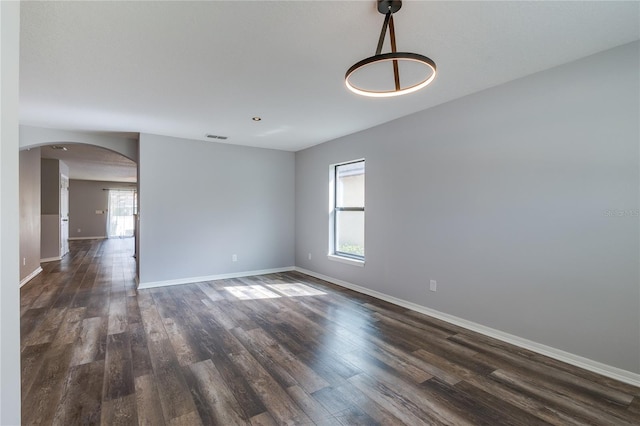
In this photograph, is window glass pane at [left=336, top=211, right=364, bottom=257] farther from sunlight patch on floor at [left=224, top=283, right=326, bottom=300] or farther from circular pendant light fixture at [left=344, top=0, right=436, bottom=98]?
circular pendant light fixture at [left=344, top=0, right=436, bottom=98]

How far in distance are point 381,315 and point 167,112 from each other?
3.56m

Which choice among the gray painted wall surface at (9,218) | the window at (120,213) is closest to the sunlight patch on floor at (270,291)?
the gray painted wall surface at (9,218)

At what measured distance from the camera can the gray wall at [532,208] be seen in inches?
89.8

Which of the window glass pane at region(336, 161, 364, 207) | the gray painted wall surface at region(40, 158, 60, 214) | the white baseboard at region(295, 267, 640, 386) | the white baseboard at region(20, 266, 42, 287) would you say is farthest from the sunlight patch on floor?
the gray painted wall surface at region(40, 158, 60, 214)

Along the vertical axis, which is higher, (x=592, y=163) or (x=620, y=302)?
(x=592, y=163)

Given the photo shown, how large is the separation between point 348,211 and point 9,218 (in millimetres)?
4285

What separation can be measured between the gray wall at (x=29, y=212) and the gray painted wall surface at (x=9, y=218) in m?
5.25

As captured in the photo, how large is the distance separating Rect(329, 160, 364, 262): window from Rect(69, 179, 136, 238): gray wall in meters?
11.7

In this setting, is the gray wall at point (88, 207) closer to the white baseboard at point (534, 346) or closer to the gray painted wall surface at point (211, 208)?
the gray painted wall surface at point (211, 208)

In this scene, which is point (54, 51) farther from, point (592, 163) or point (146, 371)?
point (592, 163)

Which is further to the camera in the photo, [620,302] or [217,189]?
[217,189]

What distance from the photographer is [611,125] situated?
2.32 m

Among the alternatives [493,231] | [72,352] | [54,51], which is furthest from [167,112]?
[493,231]

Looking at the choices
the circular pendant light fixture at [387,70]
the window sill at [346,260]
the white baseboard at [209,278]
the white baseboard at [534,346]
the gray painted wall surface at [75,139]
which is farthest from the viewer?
the white baseboard at [209,278]
